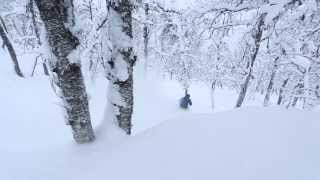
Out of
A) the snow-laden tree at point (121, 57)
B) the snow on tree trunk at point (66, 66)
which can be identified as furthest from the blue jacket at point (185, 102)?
the snow on tree trunk at point (66, 66)

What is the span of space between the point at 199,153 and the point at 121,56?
1533 millimetres

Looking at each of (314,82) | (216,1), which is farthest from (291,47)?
(216,1)

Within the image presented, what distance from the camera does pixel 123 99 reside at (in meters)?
3.49

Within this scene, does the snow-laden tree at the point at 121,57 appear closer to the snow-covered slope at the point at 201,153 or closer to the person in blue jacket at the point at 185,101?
the snow-covered slope at the point at 201,153

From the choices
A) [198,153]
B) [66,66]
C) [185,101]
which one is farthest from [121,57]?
[185,101]

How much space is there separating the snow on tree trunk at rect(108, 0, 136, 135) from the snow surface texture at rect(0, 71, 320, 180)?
1.70ft

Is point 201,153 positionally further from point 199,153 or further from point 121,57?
point 121,57

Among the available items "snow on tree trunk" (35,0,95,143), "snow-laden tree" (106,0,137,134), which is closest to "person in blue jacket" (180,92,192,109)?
"snow-laden tree" (106,0,137,134)

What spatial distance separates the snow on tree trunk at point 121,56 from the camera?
3.10m

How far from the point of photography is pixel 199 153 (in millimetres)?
2887

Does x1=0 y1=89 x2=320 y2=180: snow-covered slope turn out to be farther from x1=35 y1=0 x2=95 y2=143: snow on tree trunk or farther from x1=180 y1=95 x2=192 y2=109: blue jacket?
x1=180 y1=95 x2=192 y2=109: blue jacket

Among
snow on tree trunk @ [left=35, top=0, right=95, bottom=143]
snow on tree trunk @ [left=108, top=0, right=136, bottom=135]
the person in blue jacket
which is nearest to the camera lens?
snow on tree trunk @ [left=35, top=0, right=95, bottom=143]

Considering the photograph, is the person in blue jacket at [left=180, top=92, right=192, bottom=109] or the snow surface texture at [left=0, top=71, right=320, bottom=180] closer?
the snow surface texture at [left=0, top=71, right=320, bottom=180]

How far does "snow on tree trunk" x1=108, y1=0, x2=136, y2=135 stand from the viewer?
3.10 meters
